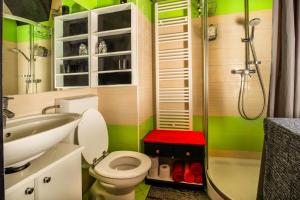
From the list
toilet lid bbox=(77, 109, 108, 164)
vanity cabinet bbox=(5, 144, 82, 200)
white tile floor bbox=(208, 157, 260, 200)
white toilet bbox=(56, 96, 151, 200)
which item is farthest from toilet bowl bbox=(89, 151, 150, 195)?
white tile floor bbox=(208, 157, 260, 200)

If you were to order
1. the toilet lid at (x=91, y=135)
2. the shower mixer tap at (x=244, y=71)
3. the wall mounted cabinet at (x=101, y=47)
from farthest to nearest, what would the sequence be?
the shower mixer tap at (x=244, y=71)
the wall mounted cabinet at (x=101, y=47)
the toilet lid at (x=91, y=135)

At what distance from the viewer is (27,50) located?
4.06 feet

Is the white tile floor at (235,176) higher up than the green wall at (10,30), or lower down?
lower down

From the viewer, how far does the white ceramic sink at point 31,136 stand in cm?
68

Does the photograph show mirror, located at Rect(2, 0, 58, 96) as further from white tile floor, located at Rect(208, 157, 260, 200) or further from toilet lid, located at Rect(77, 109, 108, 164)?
white tile floor, located at Rect(208, 157, 260, 200)

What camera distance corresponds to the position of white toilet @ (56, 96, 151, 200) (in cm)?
138

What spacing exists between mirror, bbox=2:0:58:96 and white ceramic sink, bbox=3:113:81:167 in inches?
9.3

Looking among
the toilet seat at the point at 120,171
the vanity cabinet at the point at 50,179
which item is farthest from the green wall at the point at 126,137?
the vanity cabinet at the point at 50,179

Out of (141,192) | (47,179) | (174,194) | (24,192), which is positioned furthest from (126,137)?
(24,192)

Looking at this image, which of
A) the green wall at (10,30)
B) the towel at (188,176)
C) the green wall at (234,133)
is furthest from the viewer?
the green wall at (234,133)

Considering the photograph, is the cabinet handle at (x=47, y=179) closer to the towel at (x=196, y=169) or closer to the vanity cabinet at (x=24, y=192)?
the vanity cabinet at (x=24, y=192)

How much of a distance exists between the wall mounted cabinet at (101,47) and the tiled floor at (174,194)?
1.14m

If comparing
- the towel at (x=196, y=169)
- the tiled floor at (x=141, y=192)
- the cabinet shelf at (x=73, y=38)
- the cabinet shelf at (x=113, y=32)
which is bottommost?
the tiled floor at (x=141, y=192)

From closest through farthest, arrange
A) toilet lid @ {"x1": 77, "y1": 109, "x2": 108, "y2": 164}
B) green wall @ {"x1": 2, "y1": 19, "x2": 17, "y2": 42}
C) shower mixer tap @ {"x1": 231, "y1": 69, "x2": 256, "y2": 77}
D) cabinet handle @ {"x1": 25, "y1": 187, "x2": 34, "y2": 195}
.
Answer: cabinet handle @ {"x1": 25, "y1": 187, "x2": 34, "y2": 195}
green wall @ {"x1": 2, "y1": 19, "x2": 17, "y2": 42}
toilet lid @ {"x1": 77, "y1": 109, "x2": 108, "y2": 164}
shower mixer tap @ {"x1": 231, "y1": 69, "x2": 256, "y2": 77}
